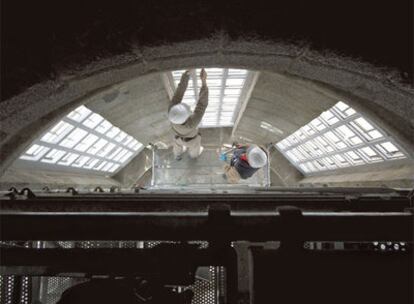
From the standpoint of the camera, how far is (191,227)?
166 centimetres

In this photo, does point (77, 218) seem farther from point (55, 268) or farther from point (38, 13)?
point (38, 13)

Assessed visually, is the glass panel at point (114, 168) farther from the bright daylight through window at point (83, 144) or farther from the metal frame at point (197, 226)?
the metal frame at point (197, 226)

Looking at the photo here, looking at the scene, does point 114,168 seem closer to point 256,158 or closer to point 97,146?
point 97,146

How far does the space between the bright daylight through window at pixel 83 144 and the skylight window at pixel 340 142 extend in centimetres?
742

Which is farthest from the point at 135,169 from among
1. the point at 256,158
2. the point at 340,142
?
the point at 256,158

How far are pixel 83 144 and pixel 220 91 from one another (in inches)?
229

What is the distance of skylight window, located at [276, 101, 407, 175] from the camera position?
9453 mm

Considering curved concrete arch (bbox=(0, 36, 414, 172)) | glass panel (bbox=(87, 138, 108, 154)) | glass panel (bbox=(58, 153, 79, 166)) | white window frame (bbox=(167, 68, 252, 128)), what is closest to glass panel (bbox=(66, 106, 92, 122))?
glass panel (bbox=(58, 153, 79, 166))

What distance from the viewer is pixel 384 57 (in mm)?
2113

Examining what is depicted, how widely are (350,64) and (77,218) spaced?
1952 mm

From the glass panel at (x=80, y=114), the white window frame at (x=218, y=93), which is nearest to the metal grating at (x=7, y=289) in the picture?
the glass panel at (x=80, y=114)

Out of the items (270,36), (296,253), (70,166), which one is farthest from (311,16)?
(70,166)

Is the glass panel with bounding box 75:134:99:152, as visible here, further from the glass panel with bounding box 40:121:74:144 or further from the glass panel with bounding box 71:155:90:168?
the glass panel with bounding box 40:121:74:144

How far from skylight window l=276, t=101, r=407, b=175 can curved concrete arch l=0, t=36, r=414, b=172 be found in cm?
507
